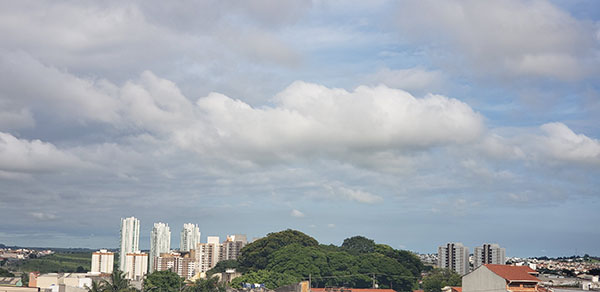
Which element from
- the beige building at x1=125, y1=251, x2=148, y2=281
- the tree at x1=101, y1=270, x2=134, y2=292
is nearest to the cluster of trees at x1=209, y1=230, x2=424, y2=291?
the tree at x1=101, y1=270, x2=134, y2=292

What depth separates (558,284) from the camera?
69938mm

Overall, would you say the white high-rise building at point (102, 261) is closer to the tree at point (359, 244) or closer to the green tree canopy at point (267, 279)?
the tree at point (359, 244)

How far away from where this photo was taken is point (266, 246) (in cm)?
12144

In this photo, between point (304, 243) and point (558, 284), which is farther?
point (304, 243)

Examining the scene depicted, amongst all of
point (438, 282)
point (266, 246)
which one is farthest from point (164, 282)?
point (438, 282)

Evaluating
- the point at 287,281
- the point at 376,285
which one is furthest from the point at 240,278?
the point at 376,285

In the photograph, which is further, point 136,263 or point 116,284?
point 136,263

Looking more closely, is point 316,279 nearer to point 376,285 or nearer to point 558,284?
point 376,285

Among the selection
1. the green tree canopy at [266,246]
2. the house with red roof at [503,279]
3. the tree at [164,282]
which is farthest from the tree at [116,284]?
the green tree canopy at [266,246]

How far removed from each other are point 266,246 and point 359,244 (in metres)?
33.6

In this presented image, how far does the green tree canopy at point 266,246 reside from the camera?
119 m

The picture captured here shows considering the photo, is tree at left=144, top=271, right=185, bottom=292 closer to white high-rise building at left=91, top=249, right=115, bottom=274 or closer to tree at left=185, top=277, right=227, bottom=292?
tree at left=185, top=277, right=227, bottom=292

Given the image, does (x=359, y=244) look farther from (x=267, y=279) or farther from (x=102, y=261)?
(x=102, y=261)

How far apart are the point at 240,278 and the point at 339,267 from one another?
19.9m
